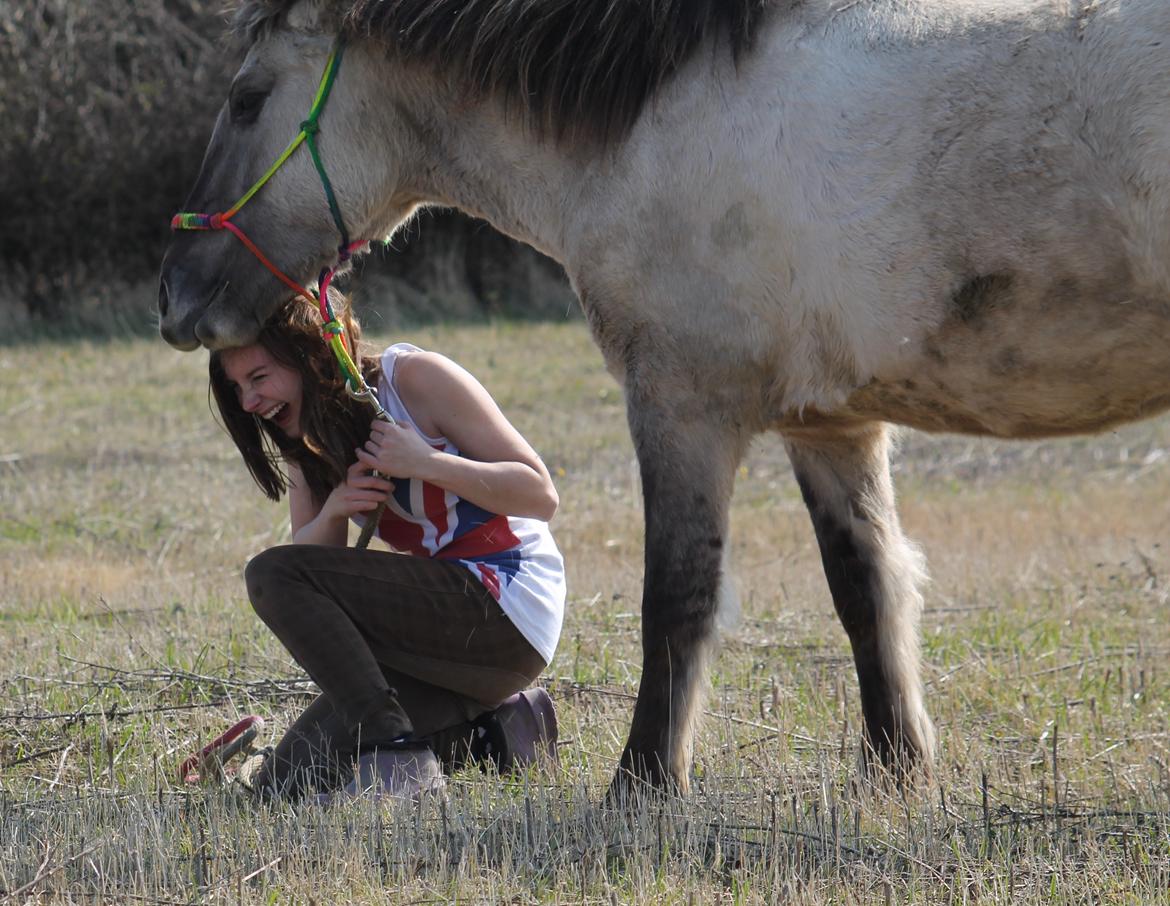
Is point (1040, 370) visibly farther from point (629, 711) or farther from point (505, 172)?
point (629, 711)

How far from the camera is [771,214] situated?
366 centimetres

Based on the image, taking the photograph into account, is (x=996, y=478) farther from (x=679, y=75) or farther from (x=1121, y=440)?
(x=679, y=75)

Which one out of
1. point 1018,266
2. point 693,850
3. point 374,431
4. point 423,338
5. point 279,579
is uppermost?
point 423,338

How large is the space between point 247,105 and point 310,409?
968mm

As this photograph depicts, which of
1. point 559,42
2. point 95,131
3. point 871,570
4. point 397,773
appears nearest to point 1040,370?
point 871,570

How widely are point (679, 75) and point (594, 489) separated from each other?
516 cm

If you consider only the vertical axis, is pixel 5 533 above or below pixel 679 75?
below

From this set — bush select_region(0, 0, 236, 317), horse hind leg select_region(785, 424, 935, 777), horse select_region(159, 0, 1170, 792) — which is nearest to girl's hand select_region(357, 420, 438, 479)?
horse select_region(159, 0, 1170, 792)

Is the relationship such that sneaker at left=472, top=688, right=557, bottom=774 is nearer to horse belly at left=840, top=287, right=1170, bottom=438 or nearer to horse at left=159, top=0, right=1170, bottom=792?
horse at left=159, top=0, right=1170, bottom=792

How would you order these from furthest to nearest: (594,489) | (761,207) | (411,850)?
(594,489), (761,207), (411,850)

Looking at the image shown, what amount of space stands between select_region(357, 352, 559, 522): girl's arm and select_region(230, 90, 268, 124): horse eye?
0.90m

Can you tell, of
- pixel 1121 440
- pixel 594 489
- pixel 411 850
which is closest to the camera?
pixel 411 850

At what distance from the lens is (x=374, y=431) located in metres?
3.98

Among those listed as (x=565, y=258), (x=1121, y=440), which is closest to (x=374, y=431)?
(x=565, y=258)
